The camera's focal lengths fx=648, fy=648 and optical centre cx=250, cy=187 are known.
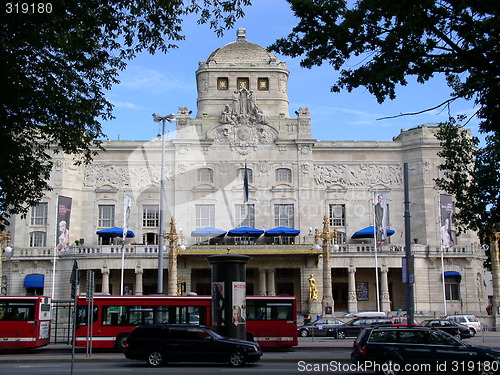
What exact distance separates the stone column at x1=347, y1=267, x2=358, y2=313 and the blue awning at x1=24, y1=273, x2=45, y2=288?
28.4 m

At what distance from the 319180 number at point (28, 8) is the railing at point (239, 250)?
40.7 metres

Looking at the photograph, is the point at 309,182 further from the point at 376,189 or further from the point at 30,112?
the point at 30,112

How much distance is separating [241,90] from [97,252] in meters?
21.3

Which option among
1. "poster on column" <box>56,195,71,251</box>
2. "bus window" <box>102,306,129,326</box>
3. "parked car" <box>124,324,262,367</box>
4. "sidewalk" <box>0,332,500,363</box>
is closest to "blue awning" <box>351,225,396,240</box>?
"poster on column" <box>56,195,71,251</box>

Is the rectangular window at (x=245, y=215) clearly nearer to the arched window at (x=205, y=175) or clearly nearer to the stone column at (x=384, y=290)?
the arched window at (x=205, y=175)

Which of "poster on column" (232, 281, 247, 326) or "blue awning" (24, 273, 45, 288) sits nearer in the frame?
"poster on column" (232, 281, 247, 326)

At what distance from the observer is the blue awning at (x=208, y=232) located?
2419 inches

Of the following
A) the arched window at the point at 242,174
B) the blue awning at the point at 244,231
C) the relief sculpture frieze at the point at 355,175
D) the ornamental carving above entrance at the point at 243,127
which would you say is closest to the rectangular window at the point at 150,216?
the blue awning at the point at 244,231

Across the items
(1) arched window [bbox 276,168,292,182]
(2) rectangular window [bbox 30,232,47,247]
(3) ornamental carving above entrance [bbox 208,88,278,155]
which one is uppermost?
(3) ornamental carving above entrance [bbox 208,88,278,155]

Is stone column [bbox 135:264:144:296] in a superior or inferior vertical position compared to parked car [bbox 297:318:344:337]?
superior

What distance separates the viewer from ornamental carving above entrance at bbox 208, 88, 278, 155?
65.0 m

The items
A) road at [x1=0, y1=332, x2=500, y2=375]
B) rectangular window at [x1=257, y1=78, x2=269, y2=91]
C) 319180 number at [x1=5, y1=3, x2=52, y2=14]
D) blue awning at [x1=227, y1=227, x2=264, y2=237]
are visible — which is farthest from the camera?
rectangular window at [x1=257, y1=78, x2=269, y2=91]

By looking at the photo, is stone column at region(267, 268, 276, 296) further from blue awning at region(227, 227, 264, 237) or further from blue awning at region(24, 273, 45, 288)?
blue awning at region(24, 273, 45, 288)

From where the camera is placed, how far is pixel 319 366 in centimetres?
2327
